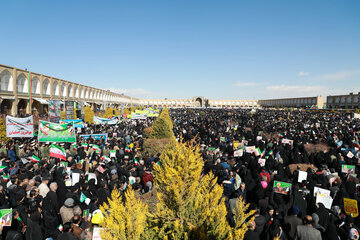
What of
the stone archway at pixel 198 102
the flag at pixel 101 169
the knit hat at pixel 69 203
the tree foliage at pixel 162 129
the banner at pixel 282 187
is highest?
the stone archway at pixel 198 102

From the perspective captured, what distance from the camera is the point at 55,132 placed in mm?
10789

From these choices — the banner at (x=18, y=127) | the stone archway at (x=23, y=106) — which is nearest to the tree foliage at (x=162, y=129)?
the banner at (x=18, y=127)

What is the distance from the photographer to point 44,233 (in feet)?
14.6

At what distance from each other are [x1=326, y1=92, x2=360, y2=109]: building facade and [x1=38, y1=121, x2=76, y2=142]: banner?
217ft

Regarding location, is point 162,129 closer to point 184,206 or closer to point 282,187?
point 282,187

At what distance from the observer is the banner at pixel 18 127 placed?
11523mm

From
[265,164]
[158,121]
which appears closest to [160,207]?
A: [265,164]

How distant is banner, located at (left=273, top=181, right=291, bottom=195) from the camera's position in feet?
20.3

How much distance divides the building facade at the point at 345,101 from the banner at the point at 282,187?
64080 millimetres

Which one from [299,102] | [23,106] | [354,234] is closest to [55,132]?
[354,234]

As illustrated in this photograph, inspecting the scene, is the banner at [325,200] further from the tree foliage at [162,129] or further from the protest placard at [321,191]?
the tree foliage at [162,129]

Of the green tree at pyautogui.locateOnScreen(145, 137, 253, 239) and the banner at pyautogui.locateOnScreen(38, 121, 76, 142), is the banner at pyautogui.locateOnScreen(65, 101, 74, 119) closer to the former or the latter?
the banner at pyautogui.locateOnScreen(38, 121, 76, 142)

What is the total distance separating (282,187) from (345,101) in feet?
243

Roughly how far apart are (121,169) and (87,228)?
3577 mm
